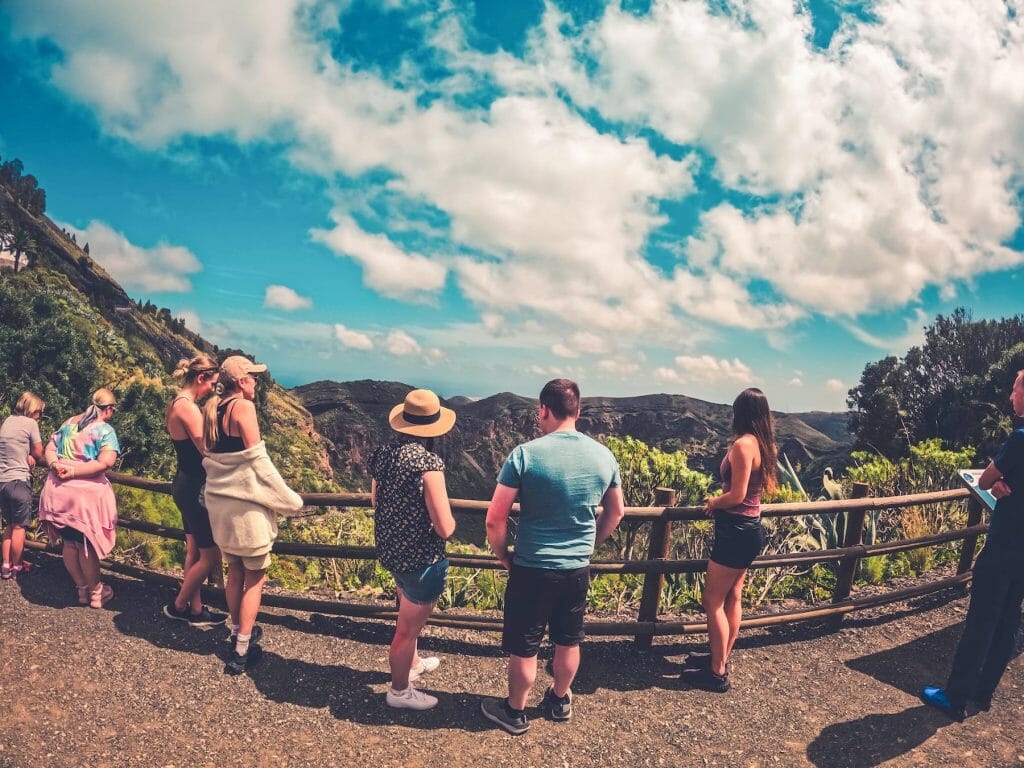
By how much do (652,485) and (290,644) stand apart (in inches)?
251

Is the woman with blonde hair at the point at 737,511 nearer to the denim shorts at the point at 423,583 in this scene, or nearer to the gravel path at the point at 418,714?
the gravel path at the point at 418,714

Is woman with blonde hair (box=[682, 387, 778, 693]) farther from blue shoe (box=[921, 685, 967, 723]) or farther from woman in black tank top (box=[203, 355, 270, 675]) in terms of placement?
woman in black tank top (box=[203, 355, 270, 675])

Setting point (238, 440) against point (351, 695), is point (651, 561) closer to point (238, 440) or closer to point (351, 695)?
point (351, 695)

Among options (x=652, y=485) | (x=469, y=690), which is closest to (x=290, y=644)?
(x=469, y=690)

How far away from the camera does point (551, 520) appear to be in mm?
3090

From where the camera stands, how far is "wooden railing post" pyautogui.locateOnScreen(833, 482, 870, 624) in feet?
16.2

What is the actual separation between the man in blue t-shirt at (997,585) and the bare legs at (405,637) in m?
3.30

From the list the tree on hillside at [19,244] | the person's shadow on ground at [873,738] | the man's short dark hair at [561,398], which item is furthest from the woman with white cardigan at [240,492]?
the tree on hillside at [19,244]

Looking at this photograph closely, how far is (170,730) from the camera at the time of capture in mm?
3355

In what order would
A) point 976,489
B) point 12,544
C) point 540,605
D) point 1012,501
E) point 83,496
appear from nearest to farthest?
point 540,605 → point 1012,501 → point 976,489 → point 83,496 → point 12,544

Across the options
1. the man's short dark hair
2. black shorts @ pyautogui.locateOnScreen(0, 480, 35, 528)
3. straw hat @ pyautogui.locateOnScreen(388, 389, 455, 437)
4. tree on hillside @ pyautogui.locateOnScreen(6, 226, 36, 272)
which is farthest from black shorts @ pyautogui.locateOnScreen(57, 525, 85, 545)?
tree on hillside @ pyautogui.locateOnScreen(6, 226, 36, 272)

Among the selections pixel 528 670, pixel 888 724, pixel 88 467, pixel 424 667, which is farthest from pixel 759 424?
pixel 88 467

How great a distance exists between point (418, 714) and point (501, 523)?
1.45 metres

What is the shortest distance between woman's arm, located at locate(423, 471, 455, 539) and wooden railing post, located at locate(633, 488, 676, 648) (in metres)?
1.81
